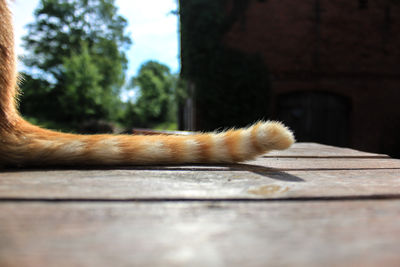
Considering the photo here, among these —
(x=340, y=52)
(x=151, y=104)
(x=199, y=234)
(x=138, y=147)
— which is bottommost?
(x=199, y=234)

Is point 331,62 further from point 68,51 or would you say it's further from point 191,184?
point 68,51

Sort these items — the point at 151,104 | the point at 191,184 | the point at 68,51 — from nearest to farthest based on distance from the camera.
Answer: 1. the point at 191,184
2. the point at 68,51
3. the point at 151,104

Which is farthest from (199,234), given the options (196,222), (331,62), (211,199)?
(331,62)

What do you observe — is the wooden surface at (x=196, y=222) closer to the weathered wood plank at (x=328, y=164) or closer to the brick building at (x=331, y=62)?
the weathered wood plank at (x=328, y=164)

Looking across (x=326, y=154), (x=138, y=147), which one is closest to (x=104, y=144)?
(x=138, y=147)

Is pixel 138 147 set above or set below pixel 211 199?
above

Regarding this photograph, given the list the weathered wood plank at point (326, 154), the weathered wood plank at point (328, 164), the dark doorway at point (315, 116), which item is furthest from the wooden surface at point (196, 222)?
the dark doorway at point (315, 116)

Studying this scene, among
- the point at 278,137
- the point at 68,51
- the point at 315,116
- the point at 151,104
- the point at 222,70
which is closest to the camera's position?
the point at 278,137

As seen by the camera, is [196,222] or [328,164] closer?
[196,222]
